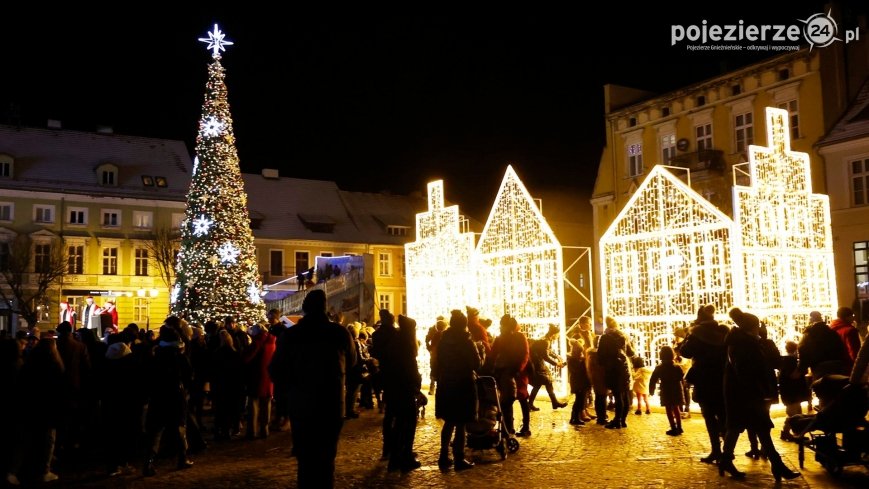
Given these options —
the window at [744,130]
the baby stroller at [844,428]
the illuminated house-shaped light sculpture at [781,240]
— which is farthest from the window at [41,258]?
the baby stroller at [844,428]

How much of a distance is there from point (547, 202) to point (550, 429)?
39117 mm

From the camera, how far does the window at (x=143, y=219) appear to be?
44.9m

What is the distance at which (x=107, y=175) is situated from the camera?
147 feet

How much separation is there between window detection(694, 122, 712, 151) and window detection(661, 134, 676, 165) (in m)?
1.17

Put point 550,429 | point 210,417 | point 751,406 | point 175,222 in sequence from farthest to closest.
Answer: point 175,222
point 210,417
point 550,429
point 751,406

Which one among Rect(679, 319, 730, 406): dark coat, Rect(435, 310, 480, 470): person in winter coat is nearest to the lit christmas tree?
Rect(435, 310, 480, 470): person in winter coat

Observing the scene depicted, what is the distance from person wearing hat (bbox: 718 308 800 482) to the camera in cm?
845

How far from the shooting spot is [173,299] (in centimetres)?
2477

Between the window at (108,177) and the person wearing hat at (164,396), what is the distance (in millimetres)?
38315

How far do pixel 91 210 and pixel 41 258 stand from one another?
3874mm

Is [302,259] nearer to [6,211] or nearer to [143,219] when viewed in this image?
[143,219]

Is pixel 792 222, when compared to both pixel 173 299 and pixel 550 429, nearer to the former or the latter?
pixel 550 429

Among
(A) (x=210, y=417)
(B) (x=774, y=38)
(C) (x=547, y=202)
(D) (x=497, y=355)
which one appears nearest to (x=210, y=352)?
(A) (x=210, y=417)

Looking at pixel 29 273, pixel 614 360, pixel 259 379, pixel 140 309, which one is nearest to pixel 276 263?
pixel 140 309
